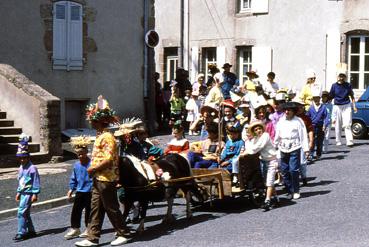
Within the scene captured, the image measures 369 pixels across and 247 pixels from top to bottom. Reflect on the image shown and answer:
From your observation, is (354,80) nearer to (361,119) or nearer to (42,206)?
(361,119)

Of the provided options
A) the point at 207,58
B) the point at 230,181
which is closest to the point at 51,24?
the point at 207,58

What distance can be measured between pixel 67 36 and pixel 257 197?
10.5 meters

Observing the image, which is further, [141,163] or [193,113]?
[193,113]

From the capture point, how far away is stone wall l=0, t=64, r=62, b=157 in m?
17.6

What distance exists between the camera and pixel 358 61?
26.1 metres

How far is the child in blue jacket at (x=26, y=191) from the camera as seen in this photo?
36.2 ft

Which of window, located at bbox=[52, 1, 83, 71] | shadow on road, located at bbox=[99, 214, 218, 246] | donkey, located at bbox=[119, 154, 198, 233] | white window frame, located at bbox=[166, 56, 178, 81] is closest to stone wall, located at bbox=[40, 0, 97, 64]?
window, located at bbox=[52, 1, 83, 71]

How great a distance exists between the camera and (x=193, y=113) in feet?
76.0

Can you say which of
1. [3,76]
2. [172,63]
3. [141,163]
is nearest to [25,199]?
[141,163]

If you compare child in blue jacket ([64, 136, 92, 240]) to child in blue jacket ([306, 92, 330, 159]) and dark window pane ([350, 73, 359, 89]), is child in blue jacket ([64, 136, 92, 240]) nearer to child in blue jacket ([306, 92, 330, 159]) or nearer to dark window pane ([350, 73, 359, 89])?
child in blue jacket ([306, 92, 330, 159])

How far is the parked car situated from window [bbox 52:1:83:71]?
745cm

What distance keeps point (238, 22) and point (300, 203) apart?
17.2 metres

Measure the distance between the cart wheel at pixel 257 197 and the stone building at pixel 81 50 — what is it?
983 cm

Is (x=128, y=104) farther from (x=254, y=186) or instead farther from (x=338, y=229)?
(x=338, y=229)
